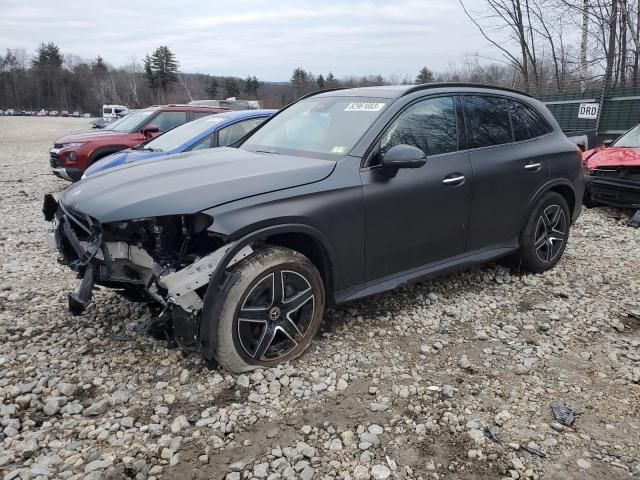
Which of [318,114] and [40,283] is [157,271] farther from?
[40,283]

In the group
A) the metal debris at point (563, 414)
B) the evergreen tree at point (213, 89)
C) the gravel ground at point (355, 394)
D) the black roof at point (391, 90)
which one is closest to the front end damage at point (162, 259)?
the gravel ground at point (355, 394)

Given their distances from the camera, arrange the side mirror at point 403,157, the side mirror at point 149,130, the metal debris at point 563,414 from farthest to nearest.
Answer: the side mirror at point 149,130, the side mirror at point 403,157, the metal debris at point 563,414

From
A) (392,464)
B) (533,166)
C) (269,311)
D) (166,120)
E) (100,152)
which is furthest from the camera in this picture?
(166,120)

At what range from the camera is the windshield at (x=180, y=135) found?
7068mm

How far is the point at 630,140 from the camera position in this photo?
841cm

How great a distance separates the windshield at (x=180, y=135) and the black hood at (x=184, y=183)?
3.40m

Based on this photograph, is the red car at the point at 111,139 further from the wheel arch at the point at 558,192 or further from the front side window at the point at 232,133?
the wheel arch at the point at 558,192

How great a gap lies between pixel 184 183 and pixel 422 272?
6.46ft

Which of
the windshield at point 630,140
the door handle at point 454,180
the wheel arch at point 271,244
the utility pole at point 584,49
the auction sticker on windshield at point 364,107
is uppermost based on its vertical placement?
the utility pole at point 584,49

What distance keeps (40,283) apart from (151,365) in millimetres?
2226

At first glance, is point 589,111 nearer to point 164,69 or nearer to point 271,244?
point 271,244

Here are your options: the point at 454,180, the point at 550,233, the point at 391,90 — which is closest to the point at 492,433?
the point at 454,180

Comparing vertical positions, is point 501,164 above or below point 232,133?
below

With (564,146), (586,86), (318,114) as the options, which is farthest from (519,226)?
(586,86)
